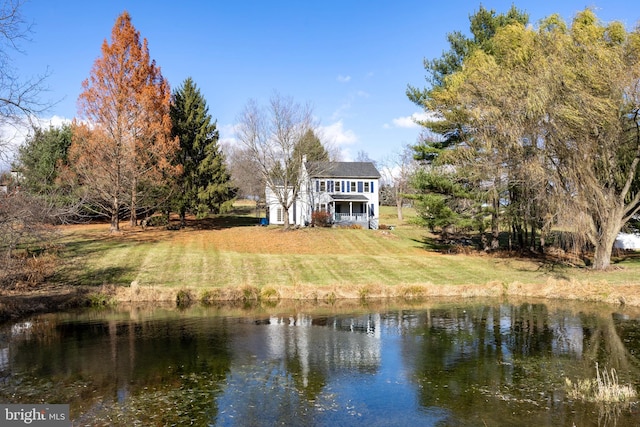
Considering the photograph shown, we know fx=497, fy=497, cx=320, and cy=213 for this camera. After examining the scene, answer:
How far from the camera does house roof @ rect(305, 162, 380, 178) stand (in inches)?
1907

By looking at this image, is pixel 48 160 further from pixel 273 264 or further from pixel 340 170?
pixel 340 170

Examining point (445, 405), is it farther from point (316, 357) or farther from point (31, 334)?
point (31, 334)

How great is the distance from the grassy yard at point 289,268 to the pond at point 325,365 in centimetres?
362

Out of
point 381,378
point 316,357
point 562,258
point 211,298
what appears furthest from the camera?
point 562,258

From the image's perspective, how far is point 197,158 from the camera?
4619cm

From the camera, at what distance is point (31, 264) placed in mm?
26234

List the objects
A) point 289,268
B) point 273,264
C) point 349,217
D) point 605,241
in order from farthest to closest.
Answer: point 349,217
point 273,264
point 289,268
point 605,241

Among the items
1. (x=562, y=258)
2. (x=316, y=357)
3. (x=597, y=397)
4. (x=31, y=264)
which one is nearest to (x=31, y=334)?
(x=31, y=264)

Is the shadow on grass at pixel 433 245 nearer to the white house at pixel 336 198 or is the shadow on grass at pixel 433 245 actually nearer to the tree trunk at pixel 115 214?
the white house at pixel 336 198

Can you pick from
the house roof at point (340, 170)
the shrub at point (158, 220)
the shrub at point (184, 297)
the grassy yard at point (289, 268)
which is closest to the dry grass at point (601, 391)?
the grassy yard at point (289, 268)

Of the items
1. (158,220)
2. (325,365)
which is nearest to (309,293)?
(325,365)

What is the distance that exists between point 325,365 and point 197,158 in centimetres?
3498

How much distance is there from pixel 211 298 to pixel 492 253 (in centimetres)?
2171

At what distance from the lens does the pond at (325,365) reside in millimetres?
10883
